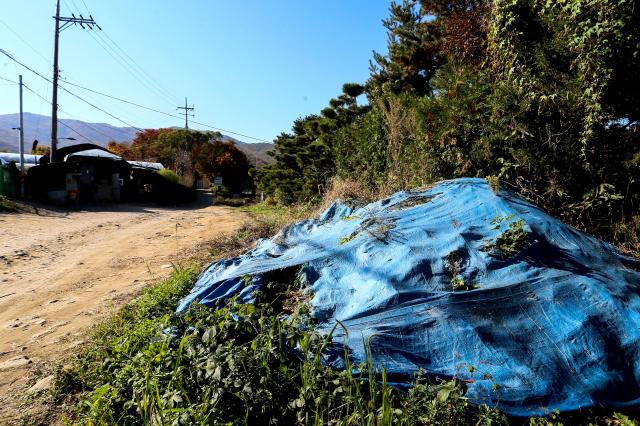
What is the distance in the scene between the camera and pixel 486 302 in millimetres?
2879

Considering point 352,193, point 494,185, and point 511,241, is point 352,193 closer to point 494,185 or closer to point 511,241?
point 494,185

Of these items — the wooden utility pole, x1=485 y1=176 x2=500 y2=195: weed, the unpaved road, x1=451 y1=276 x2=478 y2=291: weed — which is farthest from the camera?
the wooden utility pole

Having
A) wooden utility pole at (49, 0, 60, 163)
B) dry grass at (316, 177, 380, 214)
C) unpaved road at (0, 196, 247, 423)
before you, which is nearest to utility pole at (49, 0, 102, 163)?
wooden utility pole at (49, 0, 60, 163)

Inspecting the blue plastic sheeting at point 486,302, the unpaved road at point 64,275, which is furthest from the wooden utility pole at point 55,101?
the blue plastic sheeting at point 486,302

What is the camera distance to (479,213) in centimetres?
395

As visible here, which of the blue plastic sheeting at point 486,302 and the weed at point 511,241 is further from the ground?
the weed at point 511,241

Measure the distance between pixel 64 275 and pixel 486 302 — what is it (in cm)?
585

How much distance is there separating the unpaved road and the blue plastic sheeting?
134 cm

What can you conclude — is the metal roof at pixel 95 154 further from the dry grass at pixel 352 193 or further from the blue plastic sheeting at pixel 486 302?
the blue plastic sheeting at pixel 486 302

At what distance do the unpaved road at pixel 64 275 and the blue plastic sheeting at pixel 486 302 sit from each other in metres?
1.34

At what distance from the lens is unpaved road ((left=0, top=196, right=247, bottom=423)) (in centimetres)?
365

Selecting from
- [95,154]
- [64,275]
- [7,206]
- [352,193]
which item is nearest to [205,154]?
[95,154]

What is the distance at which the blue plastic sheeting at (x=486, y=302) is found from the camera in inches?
98.6

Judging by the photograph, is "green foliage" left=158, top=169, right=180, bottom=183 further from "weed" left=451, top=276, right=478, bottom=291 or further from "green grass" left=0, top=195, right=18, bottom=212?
"weed" left=451, top=276, right=478, bottom=291
